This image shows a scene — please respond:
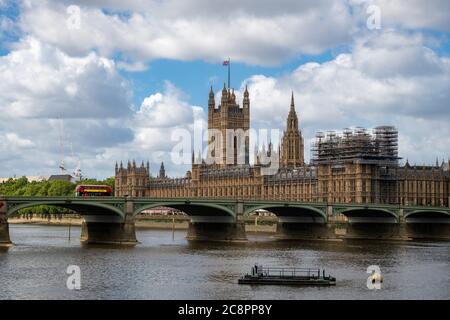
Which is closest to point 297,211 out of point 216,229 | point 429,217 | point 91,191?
point 216,229

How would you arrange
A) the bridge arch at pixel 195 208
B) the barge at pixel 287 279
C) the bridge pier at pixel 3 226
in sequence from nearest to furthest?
the barge at pixel 287 279 → the bridge pier at pixel 3 226 → the bridge arch at pixel 195 208

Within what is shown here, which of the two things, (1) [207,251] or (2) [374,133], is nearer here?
(1) [207,251]

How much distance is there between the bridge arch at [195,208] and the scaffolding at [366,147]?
60163 millimetres

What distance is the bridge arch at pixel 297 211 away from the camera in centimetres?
12356

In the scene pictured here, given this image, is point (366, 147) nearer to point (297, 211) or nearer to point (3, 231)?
point (297, 211)

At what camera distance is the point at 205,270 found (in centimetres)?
7550

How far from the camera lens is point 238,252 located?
98.6m

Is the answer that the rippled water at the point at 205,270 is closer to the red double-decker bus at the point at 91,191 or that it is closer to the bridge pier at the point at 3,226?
the bridge pier at the point at 3,226

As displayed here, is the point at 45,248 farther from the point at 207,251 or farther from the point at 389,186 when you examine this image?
the point at 389,186

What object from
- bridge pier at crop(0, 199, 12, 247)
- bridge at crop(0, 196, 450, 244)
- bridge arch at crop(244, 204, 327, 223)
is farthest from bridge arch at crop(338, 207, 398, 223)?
bridge pier at crop(0, 199, 12, 247)

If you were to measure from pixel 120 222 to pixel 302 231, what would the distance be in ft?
116

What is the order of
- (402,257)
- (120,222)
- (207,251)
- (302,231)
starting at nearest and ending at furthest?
(402,257), (207,251), (120,222), (302,231)

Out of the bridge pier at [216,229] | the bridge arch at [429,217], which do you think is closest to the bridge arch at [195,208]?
the bridge pier at [216,229]
